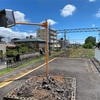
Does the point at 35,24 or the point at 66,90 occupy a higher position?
the point at 35,24

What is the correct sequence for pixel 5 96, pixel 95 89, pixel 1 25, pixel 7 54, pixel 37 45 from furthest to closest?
pixel 37 45
pixel 7 54
pixel 95 89
pixel 5 96
pixel 1 25

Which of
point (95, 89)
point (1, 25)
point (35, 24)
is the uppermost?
point (35, 24)

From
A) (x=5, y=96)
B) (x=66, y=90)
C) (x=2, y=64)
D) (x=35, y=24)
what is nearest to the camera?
(x=5, y=96)

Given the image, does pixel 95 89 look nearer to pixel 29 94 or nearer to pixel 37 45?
pixel 29 94

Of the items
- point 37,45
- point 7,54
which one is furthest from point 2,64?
point 37,45

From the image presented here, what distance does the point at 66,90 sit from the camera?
25.7 ft

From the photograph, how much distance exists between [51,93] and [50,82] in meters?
1.41

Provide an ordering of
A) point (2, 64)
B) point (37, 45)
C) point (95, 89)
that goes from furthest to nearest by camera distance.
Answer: point (37, 45) → point (2, 64) → point (95, 89)

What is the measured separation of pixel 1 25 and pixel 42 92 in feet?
12.5

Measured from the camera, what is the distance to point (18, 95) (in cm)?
718

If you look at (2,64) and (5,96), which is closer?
(5,96)

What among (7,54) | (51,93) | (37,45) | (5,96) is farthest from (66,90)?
(37,45)

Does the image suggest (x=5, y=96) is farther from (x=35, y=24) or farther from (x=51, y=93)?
(x=35, y=24)

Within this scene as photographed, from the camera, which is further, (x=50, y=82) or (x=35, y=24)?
(x=35, y=24)
